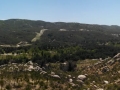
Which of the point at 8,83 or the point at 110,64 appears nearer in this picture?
the point at 8,83

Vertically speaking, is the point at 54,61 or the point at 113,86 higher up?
the point at 113,86

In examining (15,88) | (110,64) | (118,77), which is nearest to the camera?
(15,88)

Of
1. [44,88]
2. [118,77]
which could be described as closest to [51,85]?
[44,88]

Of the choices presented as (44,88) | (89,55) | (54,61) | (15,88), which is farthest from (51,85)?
(89,55)

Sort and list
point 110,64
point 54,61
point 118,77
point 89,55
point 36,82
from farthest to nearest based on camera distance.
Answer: point 89,55 < point 54,61 < point 110,64 < point 118,77 < point 36,82

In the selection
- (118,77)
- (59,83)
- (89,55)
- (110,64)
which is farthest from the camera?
(89,55)

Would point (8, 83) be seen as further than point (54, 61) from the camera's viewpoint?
No

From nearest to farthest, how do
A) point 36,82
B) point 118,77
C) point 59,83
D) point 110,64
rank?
point 36,82 < point 59,83 < point 118,77 < point 110,64

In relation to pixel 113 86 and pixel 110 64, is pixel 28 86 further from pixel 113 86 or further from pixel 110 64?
pixel 110 64

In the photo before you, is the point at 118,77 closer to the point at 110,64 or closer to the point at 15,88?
the point at 110,64
